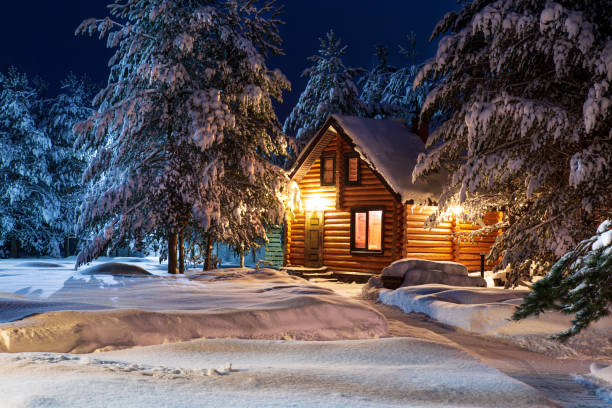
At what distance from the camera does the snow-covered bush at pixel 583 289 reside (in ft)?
17.5

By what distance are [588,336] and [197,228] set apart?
39.8 ft

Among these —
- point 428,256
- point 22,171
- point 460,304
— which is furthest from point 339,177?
point 22,171

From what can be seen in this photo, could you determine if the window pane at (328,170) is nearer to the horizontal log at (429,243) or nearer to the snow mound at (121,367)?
the horizontal log at (429,243)

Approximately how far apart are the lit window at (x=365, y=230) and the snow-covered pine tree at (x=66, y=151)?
62.2ft

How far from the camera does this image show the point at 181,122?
1733 centimetres

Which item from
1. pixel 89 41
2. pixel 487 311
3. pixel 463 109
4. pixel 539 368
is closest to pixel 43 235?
pixel 463 109

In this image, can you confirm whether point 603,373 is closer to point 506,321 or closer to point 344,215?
point 506,321

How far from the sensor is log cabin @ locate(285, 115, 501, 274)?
72.6 feet

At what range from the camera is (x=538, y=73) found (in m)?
14.9

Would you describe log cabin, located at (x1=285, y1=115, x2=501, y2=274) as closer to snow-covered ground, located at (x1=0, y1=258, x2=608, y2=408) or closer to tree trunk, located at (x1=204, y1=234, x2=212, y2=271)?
A: tree trunk, located at (x1=204, y1=234, x2=212, y2=271)

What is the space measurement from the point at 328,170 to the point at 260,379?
20823 mm

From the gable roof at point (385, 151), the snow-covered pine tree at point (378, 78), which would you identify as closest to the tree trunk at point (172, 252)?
the gable roof at point (385, 151)

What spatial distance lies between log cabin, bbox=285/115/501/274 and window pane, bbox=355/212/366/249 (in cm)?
2

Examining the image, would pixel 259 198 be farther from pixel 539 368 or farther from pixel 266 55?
pixel 539 368
